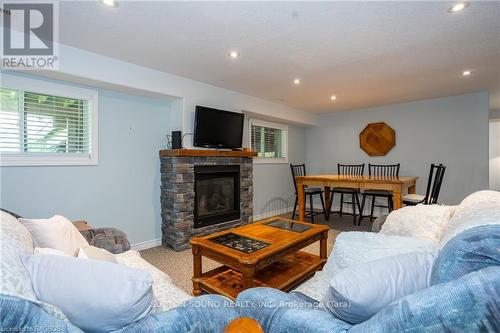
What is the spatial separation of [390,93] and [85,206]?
4.57m

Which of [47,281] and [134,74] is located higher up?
[134,74]

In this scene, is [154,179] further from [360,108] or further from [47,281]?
[360,108]

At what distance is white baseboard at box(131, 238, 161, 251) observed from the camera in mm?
3188

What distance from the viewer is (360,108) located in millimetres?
5207

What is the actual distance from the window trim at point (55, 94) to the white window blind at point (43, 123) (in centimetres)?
5

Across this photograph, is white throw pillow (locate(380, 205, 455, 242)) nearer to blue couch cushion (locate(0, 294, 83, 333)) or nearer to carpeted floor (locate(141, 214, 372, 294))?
carpeted floor (locate(141, 214, 372, 294))

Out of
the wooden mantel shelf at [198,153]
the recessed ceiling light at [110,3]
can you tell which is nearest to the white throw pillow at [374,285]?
the recessed ceiling light at [110,3]

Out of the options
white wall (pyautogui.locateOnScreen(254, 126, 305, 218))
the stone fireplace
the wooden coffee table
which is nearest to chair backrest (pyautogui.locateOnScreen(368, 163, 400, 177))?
white wall (pyautogui.locateOnScreen(254, 126, 305, 218))

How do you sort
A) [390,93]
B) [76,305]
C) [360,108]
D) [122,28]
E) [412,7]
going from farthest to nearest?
[360,108] → [390,93] → [122,28] → [412,7] → [76,305]

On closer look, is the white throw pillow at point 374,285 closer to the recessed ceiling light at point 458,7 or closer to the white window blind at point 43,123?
the recessed ceiling light at point 458,7

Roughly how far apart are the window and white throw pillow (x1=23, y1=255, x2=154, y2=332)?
13.4ft

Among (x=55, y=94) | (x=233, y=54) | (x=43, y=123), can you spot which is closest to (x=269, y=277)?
(x=233, y=54)

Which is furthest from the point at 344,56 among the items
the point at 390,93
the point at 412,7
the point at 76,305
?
the point at 76,305

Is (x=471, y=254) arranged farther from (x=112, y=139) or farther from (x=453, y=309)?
(x=112, y=139)
